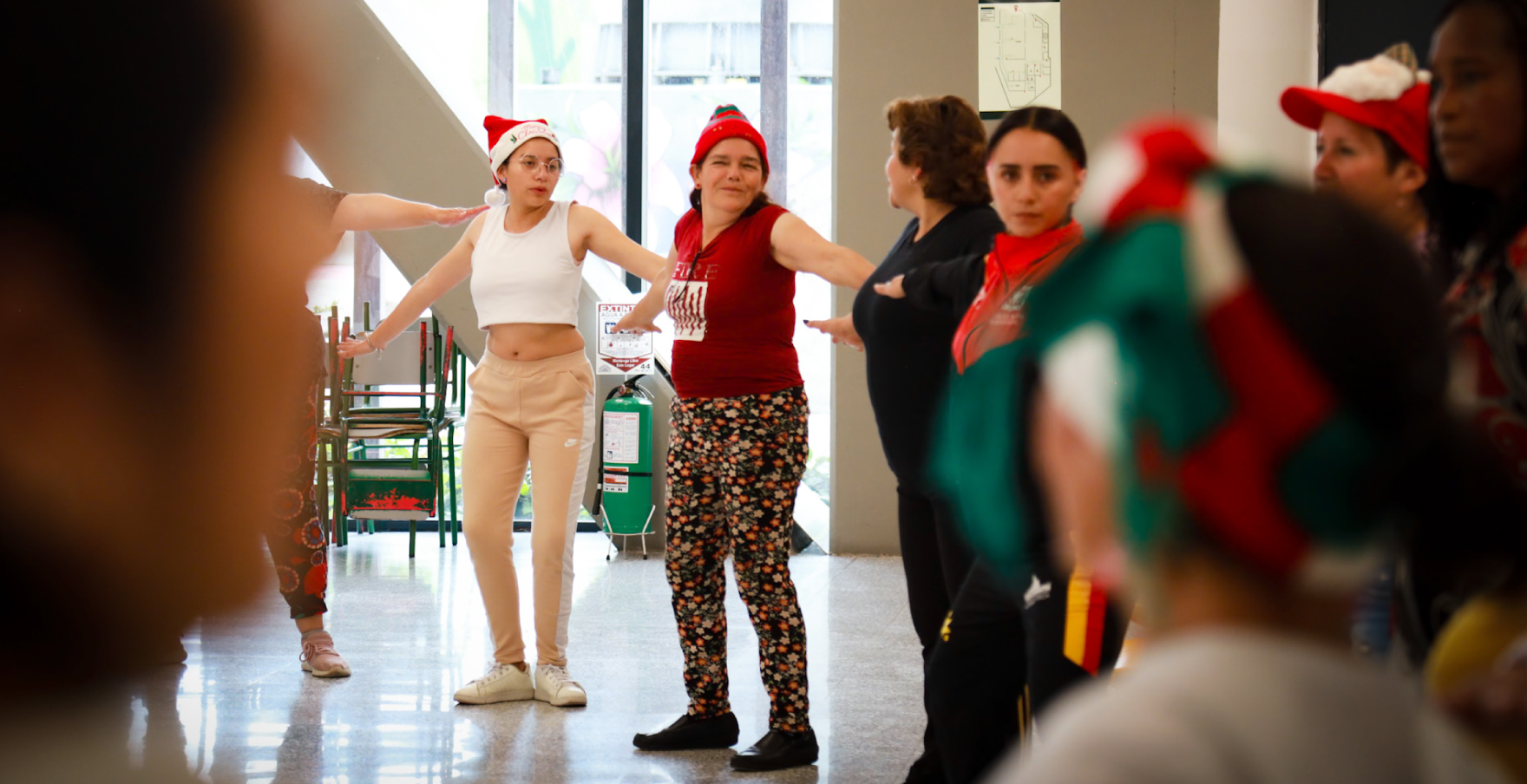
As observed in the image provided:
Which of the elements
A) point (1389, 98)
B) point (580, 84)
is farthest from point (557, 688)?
point (580, 84)

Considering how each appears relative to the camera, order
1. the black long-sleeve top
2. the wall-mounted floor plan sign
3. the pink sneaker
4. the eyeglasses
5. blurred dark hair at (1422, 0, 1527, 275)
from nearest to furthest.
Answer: blurred dark hair at (1422, 0, 1527, 275) < the black long-sleeve top < the eyeglasses < the pink sneaker < the wall-mounted floor plan sign

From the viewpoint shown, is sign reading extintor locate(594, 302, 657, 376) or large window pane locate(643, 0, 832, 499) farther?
large window pane locate(643, 0, 832, 499)

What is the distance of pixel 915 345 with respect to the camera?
7.94 ft

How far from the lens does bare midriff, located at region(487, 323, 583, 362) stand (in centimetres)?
329

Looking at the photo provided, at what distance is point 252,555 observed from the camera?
1.92 feet

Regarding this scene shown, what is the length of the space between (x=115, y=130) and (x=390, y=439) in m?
6.05

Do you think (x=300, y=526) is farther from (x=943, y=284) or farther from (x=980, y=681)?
(x=980, y=681)

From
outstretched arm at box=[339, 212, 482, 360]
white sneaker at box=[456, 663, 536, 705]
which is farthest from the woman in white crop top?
outstretched arm at box=[339, 212, 482, 360]

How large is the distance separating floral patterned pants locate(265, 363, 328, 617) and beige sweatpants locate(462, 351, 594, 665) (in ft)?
1.53

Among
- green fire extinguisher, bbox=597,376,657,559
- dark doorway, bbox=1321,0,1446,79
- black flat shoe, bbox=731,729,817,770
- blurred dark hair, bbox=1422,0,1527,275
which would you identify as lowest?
black flat shoe, bbox=731,729,817,770

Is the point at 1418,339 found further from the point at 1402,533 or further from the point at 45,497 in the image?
the point at 45,497

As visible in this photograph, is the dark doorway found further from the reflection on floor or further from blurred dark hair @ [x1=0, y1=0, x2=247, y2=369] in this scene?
blurred dark hair @ [x1=0, y1=0, x2=247, y2=369]

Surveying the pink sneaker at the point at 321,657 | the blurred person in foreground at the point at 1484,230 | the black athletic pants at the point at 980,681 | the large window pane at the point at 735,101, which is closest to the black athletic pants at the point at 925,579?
the black athletic pants at the point at 980,681

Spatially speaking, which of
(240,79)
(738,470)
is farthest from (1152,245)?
(738,470)
